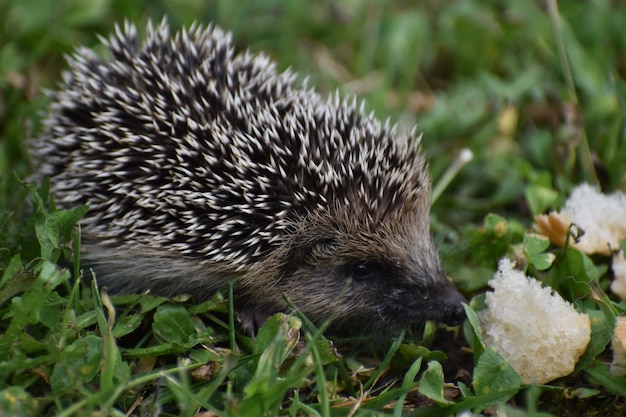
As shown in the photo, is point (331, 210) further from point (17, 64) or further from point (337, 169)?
point (17, 64)

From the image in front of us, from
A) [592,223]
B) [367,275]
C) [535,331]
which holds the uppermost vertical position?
[592,223]

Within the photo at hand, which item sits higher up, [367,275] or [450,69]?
[450,69]

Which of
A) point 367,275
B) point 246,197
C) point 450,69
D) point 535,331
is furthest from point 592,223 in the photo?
point 450,69

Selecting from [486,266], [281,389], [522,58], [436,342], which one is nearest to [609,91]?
[522,58]

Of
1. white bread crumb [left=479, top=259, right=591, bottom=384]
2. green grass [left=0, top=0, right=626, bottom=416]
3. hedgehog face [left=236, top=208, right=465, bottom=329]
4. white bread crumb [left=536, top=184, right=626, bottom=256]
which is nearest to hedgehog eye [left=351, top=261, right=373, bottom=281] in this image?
hedgehog face [left=236, top=208, right=465, bottom=329]

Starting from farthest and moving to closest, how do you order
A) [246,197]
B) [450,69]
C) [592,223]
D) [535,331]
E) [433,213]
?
[450,69], [433,213], [592,223], [246,197], [535,331]

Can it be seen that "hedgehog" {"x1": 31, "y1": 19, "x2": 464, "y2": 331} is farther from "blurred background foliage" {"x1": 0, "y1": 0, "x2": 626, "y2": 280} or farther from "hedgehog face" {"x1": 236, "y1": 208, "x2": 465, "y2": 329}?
"blurred background foliage" {"x1": 0, "y1": 0, "x2": 626, "y2": 280}

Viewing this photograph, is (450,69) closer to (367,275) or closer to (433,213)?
(433,213)

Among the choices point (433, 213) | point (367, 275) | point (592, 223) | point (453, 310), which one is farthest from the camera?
point (433, 213)
